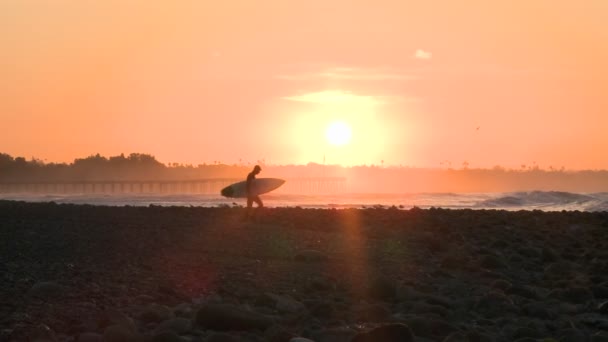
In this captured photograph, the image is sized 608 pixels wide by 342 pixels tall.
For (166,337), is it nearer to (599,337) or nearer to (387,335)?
(387,335)

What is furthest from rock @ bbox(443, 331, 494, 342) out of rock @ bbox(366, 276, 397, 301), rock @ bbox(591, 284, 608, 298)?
rock @ bbox(591, 284, 608, 298)

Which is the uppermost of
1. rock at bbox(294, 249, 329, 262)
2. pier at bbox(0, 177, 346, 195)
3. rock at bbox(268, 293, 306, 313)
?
pier at bbox(0, 177, 346, 195)

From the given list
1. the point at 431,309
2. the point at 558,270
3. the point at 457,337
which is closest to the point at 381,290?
the point at 431,309

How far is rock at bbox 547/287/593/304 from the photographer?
13.2m

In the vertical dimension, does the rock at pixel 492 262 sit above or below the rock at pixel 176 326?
above

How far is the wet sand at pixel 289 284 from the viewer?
994 centimetres

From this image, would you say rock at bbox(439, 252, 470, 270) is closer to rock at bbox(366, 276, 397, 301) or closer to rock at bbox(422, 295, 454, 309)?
rock at bbox(366, 276, 397, 301)

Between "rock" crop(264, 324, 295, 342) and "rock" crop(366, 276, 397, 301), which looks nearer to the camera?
"rock" crop(264, 324, 295, 342)

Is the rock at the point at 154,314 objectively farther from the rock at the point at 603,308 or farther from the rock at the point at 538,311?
the rock at the point at 603,308

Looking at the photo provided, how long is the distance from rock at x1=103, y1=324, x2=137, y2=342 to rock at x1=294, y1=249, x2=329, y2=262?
6.70 m

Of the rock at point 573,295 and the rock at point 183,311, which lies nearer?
the rock at point 183,311

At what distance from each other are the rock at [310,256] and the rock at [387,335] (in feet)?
20.4

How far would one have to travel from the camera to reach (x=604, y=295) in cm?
1372

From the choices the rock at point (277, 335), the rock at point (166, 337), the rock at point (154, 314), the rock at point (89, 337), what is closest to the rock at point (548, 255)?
the rock at point (277, 335)
